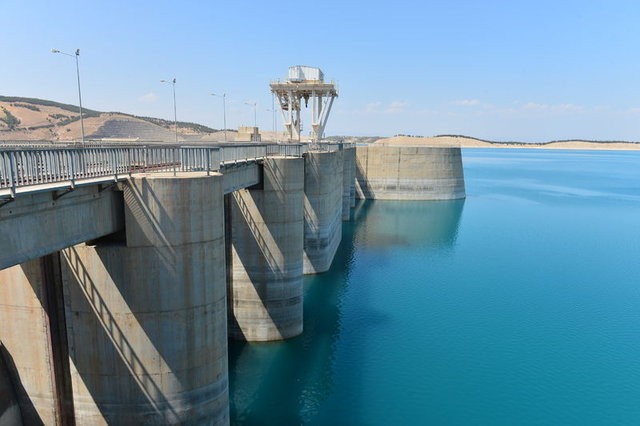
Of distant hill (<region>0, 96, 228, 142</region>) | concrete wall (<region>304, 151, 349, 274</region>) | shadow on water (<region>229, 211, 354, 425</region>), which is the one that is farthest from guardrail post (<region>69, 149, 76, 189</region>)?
distant hill (<region>0, 96, 228, 142</region>)

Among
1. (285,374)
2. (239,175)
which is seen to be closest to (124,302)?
(239,175)

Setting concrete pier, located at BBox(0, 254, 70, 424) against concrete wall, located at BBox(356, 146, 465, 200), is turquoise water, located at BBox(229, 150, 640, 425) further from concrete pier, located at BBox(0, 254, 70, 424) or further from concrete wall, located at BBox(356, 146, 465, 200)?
concrete wall, located at BBox(356, 146, 465, 200)

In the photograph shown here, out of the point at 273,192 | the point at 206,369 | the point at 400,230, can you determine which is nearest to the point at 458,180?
the point at 400,230

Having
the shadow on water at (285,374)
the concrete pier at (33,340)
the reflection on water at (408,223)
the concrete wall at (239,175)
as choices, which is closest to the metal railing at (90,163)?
the concrete wall at (239,175)

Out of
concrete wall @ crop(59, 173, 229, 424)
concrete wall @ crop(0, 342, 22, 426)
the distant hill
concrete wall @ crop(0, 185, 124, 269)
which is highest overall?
the distant hill

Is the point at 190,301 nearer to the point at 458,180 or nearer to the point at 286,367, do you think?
the point at 286,367
